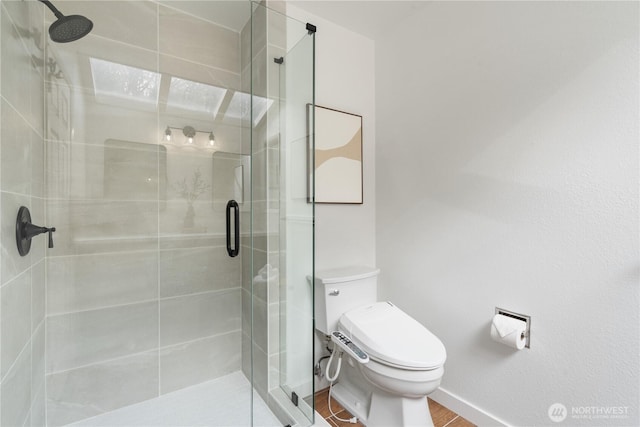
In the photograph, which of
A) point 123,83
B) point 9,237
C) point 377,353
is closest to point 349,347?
point 377,353

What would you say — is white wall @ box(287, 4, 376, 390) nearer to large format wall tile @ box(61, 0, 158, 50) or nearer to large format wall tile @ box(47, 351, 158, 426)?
large format wall tile @ box(61, 0, 158, 50)

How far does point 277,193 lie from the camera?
149 cm

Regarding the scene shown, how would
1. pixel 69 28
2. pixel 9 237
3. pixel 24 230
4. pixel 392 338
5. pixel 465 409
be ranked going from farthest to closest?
pixel 465 409
pixel 392 338
pixel 69 28
pixel 24 230
pixel 9 237

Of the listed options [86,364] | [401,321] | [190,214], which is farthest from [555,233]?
[86,364]

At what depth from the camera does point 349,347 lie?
1.46 meters

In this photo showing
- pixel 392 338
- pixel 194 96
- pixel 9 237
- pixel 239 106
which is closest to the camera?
pixel 9 237

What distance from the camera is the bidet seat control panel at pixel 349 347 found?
1.38m

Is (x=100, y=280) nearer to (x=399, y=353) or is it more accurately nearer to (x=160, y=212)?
(x=160, y=212)

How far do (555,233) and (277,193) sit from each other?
4.17ft

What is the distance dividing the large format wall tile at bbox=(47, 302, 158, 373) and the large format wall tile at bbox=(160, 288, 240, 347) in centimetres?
6

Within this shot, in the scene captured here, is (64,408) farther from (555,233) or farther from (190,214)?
(555,233)

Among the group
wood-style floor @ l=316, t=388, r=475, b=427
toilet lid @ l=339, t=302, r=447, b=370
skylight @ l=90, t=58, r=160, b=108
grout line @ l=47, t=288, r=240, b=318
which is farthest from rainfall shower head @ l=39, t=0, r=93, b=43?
wood-style floor @ l=316, t=388, r=475, b=427

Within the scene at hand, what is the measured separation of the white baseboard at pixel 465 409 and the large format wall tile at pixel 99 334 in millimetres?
1696

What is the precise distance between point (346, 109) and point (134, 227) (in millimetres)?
1511
